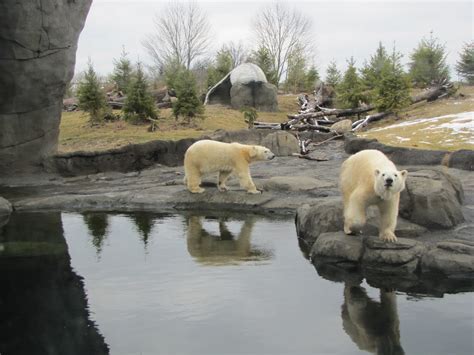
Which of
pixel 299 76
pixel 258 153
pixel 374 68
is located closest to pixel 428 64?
pixel 374 68

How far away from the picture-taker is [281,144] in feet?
59.7

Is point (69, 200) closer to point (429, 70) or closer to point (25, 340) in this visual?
point (25, 340)

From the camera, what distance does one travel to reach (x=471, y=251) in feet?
21.5

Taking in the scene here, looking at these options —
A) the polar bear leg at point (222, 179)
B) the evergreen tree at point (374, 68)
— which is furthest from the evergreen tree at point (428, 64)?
the polar bear leg at point (222, 179)

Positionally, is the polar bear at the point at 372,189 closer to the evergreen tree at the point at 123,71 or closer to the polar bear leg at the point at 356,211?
the polar bear leg at the point at 356,211

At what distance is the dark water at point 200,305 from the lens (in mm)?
4844

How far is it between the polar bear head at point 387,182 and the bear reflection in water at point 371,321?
47.0 inches

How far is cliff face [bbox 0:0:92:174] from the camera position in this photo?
13.3 metres

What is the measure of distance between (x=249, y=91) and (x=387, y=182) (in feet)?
82.1

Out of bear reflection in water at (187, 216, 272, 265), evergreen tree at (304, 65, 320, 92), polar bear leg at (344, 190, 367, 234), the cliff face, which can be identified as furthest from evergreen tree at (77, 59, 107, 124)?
evergreen tree at (304, 65, 320, 92)

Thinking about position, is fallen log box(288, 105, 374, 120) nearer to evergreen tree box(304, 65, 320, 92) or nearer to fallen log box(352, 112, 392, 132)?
fallen log box(352, 112, 392, 132)

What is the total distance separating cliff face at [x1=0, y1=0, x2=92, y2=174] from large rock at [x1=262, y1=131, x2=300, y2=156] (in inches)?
276

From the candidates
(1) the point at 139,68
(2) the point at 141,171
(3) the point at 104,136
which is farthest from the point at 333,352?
(1) the point at 139,68

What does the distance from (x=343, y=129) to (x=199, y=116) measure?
6591 millimetres
